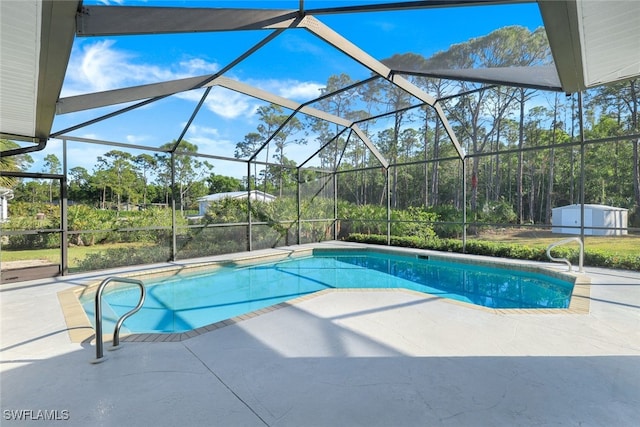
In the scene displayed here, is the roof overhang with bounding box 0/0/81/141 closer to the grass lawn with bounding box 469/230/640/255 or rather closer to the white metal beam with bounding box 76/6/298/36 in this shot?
the white metal beam with bounding box 76/6/298/36

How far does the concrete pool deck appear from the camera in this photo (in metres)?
1.93

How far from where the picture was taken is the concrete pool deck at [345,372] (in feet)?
6.32

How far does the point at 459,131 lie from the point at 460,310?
10245 millimetres

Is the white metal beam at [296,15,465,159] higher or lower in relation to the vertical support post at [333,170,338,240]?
higher

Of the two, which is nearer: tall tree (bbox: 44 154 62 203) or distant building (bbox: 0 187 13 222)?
distant building (bbox: 0 187 13 222)

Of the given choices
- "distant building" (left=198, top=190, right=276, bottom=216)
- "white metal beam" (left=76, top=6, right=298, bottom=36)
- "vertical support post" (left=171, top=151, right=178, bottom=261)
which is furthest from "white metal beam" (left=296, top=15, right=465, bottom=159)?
"distant building" (left=198, top=190, right=276, bottom=216)

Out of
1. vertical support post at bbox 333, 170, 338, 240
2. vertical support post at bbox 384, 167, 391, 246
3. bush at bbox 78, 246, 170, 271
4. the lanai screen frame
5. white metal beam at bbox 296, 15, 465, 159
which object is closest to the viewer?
the lanai screen frame

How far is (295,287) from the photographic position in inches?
256

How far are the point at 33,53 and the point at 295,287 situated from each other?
17.7 feet

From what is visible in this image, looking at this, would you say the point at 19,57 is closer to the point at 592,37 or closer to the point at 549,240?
the point at 592,37

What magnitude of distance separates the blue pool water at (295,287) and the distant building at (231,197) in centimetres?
215

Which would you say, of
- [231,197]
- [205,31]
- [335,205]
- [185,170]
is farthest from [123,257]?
[335,205]

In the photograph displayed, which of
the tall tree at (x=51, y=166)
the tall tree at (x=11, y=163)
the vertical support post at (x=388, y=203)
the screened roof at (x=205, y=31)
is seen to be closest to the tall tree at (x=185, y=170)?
the tall tree at (x=51, y=166)

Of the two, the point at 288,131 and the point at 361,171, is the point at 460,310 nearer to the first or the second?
the point at 288,131
